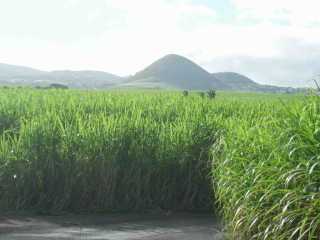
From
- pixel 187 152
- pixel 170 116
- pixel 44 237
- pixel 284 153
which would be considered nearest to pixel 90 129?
pixel 187 152

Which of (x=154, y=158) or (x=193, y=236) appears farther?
(x=154, y=158)

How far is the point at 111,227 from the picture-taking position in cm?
797

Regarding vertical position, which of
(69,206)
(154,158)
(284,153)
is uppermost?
(284,153)

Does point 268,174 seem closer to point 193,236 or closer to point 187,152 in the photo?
point 193,236

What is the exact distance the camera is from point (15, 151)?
358 inches

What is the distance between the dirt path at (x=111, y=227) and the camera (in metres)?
7.42

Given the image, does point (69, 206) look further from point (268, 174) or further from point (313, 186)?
point (313, 186)

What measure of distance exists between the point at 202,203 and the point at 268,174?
3721mm

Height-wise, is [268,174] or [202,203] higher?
[268,174]

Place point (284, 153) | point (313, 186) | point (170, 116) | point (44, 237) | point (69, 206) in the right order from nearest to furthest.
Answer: point (313, 186) < point (284, 153) < point (44, 237) < point (69, 206) < point (170, 116)

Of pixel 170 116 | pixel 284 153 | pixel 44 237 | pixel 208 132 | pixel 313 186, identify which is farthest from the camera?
pixel 170 116

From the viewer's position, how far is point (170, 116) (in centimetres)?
1239

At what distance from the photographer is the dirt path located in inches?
292

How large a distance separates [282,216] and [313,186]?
33 cm
